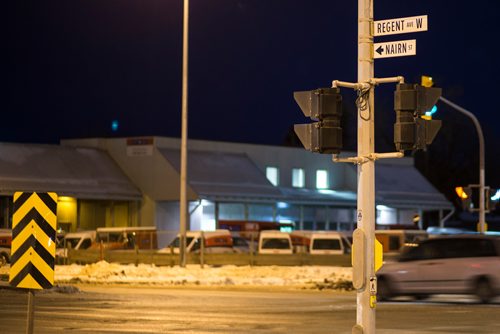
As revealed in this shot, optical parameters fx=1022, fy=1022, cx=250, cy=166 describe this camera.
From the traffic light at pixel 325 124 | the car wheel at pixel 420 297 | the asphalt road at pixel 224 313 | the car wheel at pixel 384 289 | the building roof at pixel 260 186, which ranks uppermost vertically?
the building roof at pixel 260 186

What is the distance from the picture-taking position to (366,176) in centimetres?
1359

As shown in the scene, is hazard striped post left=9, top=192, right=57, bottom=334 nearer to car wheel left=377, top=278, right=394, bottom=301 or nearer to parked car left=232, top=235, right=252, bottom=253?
car wheel left=377, top=278, right=394, bottom=301

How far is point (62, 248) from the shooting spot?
45.8 m

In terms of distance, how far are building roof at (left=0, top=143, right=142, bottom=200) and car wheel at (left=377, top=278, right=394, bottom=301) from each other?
32704mm

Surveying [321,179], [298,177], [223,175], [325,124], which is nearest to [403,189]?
[321,179]

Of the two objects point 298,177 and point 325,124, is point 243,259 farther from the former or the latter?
point 325,124

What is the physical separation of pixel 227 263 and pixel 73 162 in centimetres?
2060

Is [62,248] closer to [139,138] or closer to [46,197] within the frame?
[139,138]

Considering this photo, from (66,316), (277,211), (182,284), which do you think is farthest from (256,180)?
(66,316)

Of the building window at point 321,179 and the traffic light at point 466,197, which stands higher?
the building window at point 321,179

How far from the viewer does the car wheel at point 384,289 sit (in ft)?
85.6

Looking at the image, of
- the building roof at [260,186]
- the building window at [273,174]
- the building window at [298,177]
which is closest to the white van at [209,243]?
the building roof at [260,186]

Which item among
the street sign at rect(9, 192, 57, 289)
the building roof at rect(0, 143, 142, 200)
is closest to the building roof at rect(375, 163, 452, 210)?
the building roof at rect(0, 143, 142, 200)

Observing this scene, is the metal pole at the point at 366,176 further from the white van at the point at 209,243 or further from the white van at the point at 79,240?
the white van at the point at 79,240
